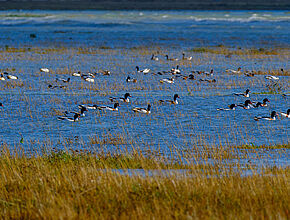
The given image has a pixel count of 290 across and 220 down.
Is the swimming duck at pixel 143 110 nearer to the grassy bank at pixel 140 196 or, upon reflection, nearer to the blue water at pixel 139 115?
the blue water at pixel 139 115

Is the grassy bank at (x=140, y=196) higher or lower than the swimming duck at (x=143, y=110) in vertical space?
higher

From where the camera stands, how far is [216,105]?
23297mm

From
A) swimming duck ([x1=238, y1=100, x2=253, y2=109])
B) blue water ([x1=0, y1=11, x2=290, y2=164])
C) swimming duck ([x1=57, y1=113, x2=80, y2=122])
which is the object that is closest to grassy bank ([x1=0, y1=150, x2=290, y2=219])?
blue water ([x1=0, y1=11, x2=290, y2=164])

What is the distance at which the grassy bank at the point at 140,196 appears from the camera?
862 cm

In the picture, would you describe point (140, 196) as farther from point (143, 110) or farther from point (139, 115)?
point (143, 110)

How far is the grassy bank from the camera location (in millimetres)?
8625

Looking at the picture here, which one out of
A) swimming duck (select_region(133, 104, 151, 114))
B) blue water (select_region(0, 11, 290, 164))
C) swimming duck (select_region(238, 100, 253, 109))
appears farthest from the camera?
swimming duck (select_region(238, 100, 253, 109))

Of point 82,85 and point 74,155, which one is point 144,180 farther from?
point 82,85

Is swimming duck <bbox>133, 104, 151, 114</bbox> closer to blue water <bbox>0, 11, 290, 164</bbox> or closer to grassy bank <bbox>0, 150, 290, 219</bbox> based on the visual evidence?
blue water <bbox>0, 11, 290, 164</bbox>

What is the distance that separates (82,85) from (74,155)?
1593cm

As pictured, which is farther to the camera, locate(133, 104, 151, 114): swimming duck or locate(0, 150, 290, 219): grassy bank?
locate(133, 104, 151, 114): swimming duck

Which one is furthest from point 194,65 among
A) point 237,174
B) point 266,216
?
point 266,216

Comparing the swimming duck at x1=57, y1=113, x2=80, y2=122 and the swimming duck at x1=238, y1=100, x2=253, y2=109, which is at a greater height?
the swimming duck at x1=238, y1=100, x2=253, y2=109

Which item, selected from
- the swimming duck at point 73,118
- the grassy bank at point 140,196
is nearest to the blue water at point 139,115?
the swimming duck at point 73,118
